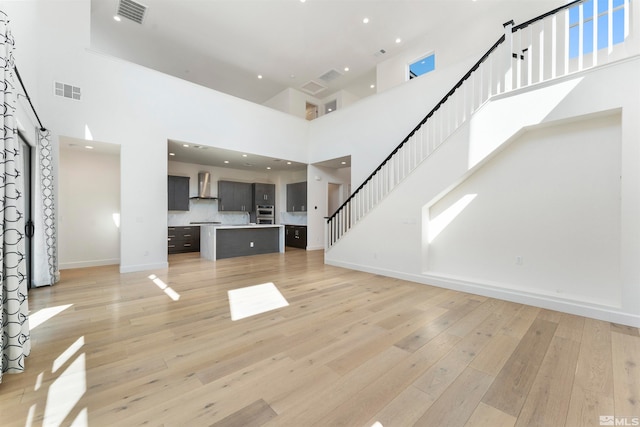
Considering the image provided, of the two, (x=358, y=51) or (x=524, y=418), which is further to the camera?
(x=358, y=51)

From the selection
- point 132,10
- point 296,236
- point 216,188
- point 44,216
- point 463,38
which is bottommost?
point 296,236

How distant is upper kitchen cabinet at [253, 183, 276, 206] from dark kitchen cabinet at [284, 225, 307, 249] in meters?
1.33

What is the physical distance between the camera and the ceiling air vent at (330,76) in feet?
26.9

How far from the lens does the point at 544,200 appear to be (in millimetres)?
3592

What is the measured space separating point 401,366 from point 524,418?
30.4 inches

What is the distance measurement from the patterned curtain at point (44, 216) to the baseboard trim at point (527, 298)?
5851 millimetres

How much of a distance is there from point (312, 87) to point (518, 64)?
671 centimetres

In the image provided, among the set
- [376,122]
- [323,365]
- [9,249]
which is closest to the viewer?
[9,249]

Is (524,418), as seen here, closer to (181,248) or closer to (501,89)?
(501,89)

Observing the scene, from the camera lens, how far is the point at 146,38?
6574mm

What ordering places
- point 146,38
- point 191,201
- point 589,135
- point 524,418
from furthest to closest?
point 191,201 → point 146,38 → point 589,135 → point 524,418

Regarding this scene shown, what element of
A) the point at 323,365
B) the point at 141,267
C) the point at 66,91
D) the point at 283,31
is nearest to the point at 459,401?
the point at 323,365

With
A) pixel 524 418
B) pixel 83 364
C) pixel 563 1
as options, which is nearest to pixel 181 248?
pixel 83 364

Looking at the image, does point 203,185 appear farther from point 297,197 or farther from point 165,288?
point 165,288
